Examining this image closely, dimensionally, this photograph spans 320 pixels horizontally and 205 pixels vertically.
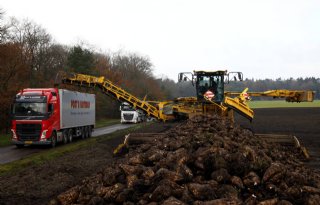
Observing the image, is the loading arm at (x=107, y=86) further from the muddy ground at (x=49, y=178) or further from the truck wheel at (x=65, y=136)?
the muddy ground at (x=49, y=178)

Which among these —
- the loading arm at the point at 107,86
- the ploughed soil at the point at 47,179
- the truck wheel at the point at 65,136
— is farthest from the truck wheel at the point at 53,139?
the ploughed soil at the point at 47,179

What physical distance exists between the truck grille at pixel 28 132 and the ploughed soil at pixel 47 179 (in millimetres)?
5954

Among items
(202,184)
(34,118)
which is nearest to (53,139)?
(34,118)

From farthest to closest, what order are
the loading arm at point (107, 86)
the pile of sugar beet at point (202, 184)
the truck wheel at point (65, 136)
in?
1. the loading arm at point (107, 86)
2. the truck wheel at point (65, 136)
3. the pile of sugar beet at point (202, 184)

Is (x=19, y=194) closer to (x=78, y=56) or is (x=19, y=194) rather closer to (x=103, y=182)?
(x=103, y=182)

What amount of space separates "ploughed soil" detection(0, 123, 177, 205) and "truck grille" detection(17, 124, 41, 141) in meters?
5.95

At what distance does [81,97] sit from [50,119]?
19.8 ft

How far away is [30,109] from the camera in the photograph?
906 inches

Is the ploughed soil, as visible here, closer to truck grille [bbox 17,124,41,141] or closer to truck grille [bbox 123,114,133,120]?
truck grille [bbox 17,124,41,141]

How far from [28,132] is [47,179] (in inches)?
440

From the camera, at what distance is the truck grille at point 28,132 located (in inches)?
894

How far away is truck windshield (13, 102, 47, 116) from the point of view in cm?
2295

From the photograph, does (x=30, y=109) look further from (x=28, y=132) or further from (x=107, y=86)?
(x=107, y=86)

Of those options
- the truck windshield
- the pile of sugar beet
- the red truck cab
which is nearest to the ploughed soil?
the pile of sugar beet
